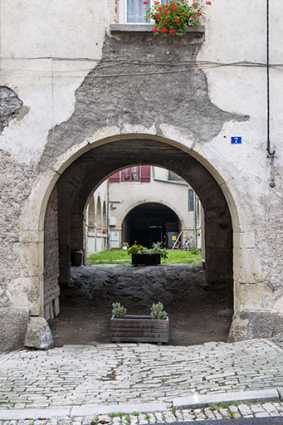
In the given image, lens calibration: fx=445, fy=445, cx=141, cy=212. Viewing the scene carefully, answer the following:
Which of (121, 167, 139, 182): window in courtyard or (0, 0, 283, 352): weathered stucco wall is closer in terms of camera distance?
(0, 0, 283, 352): weathered stucco wall

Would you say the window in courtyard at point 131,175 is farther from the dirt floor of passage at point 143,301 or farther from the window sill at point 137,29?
the window sill at point 137,29

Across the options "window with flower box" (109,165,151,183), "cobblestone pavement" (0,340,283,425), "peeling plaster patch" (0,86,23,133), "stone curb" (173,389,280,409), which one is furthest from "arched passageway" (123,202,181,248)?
"stone curb" (173,389,280,409)

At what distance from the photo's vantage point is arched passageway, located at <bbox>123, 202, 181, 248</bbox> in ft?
99.5

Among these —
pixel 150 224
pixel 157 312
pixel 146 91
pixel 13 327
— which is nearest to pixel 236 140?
pixel 146 91

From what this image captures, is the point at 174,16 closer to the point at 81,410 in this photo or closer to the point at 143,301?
the point at 81,410

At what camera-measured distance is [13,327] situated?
214 inches

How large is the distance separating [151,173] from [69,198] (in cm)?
1522

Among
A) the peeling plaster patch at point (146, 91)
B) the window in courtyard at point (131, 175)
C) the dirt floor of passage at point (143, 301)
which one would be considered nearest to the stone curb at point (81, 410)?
the dirt floor of passage at point (143, 301)

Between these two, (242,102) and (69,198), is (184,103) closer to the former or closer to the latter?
(242,102)

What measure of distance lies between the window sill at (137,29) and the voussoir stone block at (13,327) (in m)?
3.66

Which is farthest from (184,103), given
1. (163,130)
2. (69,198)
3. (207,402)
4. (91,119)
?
(69,198)

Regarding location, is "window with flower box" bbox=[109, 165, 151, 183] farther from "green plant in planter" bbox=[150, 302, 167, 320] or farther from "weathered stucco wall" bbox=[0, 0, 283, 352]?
"green plant in planter" bbox=[150, 302, 167, 320]

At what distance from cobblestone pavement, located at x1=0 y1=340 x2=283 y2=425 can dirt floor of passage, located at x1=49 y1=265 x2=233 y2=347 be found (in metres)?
0.74

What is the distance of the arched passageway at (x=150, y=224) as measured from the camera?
30.3m
